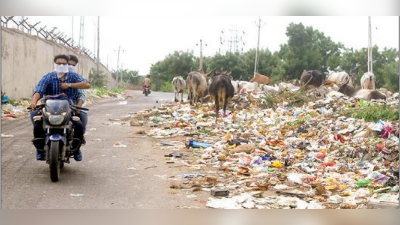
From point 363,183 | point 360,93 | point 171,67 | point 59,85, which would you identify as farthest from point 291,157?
point 360,93

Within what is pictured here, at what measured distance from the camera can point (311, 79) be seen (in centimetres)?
959

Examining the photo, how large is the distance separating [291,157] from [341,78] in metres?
3.91

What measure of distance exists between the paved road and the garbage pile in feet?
1.03

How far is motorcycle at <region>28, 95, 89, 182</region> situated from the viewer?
4.46m

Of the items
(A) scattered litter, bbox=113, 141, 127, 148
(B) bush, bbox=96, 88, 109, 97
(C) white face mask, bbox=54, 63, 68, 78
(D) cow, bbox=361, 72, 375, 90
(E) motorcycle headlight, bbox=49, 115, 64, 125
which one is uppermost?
(D) cow, bbox=361, 72, 375, 90

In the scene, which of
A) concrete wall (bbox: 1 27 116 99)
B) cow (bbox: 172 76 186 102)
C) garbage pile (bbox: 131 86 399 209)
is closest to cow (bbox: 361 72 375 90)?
garbage pile (bbox: 131 86 399 209)

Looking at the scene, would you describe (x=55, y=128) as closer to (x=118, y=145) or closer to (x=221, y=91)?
(x=118, y=145)

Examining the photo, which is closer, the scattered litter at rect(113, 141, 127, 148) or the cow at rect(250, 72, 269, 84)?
the scattered litter at rect(113, 141, 127, 148)

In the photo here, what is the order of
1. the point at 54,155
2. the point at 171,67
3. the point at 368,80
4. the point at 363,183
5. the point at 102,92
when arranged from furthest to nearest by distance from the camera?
the point at 102,92 < the point at 368,80 < the point at 171,67 < the point at 363,183 < the point at 54,155

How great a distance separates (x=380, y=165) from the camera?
5.30 metres

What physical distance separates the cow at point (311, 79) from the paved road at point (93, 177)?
3.50 metres

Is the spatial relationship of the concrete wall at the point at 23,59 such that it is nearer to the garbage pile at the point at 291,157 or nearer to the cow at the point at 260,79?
the garbage pile at the point at 291,157

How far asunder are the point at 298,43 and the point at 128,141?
2.91 metres

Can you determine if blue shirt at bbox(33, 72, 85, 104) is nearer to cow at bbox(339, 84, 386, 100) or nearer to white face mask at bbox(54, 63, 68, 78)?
white face mask at bbox(54, 63, 68, 78)
